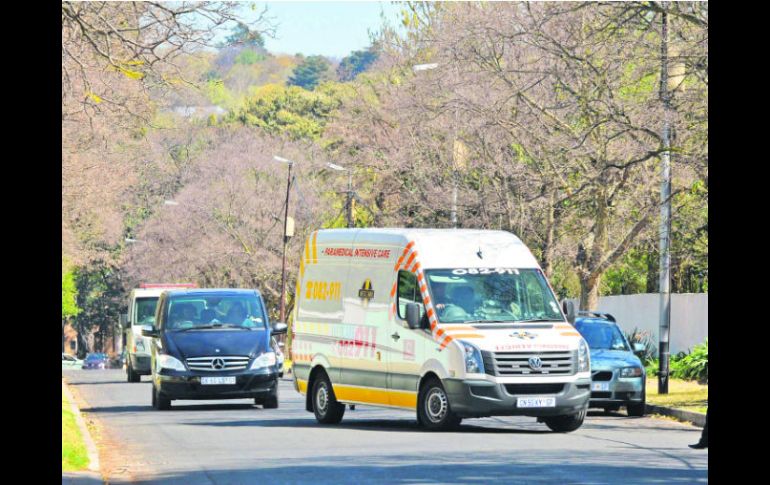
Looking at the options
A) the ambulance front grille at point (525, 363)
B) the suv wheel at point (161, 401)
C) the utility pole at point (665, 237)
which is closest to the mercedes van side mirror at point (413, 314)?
the ambulance front grille at point (525, 363)

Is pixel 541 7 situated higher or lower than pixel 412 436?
higher

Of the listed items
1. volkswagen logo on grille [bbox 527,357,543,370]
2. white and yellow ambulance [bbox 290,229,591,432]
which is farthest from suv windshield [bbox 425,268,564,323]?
volkswagen logo on grille [bbox 527,357,543,370]

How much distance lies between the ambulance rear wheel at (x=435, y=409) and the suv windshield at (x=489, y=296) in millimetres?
893

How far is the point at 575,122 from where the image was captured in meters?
36.3

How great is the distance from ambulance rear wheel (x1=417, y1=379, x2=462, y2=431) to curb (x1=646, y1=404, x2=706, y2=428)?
4.41m

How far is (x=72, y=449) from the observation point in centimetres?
1538

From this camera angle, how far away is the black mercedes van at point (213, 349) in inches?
961

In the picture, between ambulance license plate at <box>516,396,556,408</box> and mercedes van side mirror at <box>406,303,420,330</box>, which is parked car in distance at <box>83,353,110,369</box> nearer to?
mercedes van side mirror at <box>406,303,420,330</box>

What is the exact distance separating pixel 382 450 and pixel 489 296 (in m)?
3.97

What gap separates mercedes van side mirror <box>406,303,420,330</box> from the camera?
19.4 m

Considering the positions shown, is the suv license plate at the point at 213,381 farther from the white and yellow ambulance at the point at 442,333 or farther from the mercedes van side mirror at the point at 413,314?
the mercedes van side mirror at the point at 413,314
